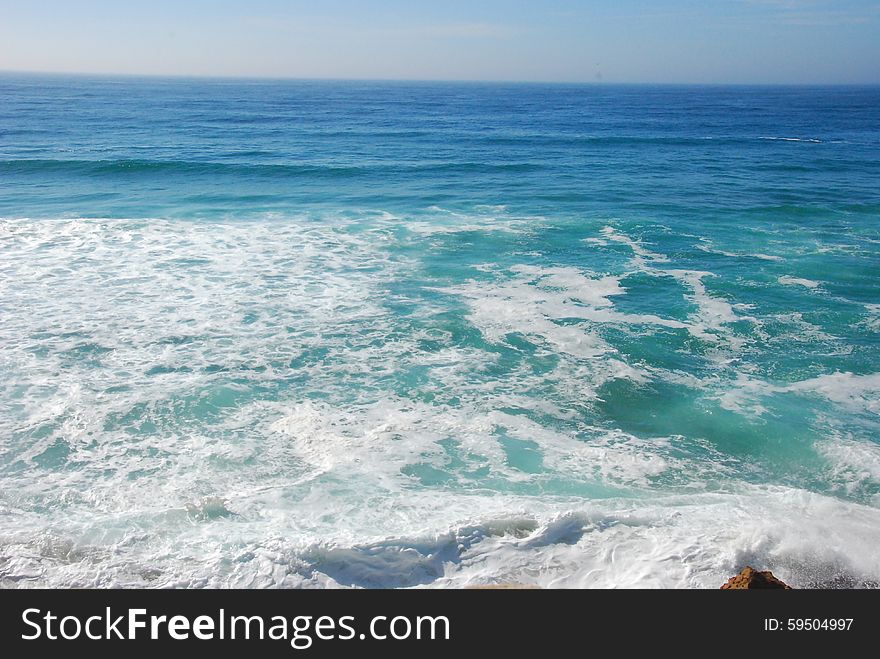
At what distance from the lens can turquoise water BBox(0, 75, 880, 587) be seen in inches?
323

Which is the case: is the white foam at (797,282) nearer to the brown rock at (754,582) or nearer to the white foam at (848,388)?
the white foam at (848,388)

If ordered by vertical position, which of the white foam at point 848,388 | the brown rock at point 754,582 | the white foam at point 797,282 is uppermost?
the white foam at point 797,282

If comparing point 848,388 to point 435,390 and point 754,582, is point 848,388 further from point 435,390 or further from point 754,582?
point 435,390

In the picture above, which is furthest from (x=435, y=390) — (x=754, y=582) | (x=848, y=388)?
(x=848, y=388)

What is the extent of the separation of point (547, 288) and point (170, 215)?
15831 millimetres

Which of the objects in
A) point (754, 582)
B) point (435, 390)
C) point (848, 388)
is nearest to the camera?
point (754, 582)

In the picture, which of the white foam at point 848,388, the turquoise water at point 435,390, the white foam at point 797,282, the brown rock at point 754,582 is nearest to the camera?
the brown rock at point 754,582

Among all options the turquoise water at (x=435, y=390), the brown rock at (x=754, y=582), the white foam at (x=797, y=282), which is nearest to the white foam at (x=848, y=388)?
the turquoise water at (x=435, y=390)

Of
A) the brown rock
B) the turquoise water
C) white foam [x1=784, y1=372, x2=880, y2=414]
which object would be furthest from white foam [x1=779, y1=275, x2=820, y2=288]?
the brown rock

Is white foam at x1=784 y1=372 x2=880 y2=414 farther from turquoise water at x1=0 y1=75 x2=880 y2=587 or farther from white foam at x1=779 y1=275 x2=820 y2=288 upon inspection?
white foam at x1=779 y1=275 x2=820 y2=288

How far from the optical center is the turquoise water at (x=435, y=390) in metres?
8.20

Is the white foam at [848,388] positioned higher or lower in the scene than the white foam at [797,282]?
lower

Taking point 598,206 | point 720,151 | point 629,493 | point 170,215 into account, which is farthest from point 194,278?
point 720,151

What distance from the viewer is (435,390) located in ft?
39.9
